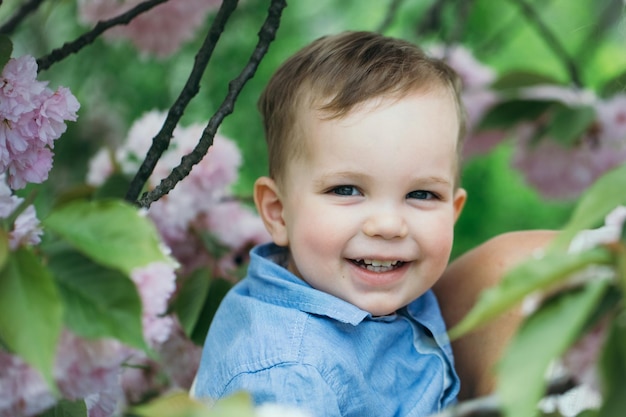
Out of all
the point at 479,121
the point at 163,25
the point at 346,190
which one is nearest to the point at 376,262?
the point at 346,190

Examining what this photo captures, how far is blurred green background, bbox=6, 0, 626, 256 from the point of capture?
2846mm

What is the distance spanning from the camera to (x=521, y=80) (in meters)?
2.01

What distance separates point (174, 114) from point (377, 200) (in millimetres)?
329

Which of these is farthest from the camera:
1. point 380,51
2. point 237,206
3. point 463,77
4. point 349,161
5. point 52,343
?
point 463,77

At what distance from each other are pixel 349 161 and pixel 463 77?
114 centimetres

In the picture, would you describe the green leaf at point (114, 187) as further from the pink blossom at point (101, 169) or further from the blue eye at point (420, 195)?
the blue eye at point (420, 195)

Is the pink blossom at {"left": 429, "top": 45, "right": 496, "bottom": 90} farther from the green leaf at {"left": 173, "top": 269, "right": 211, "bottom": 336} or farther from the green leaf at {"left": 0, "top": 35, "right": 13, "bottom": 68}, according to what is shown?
the green leaf at {"left": 0, "top": 35, "right": 13, "bottom": 68}

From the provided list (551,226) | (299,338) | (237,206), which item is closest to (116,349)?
(299,338)

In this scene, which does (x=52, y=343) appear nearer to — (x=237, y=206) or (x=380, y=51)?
(x=380, y=51)

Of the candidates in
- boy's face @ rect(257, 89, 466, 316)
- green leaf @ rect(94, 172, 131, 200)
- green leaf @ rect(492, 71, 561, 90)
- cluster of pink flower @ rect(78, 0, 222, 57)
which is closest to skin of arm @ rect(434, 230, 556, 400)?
boy's face @ rect(257, 89, 466, 316)

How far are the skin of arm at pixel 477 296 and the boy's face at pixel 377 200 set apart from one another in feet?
0.56

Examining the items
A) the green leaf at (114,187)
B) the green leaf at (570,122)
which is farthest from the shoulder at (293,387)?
the green leaf at (570,122)

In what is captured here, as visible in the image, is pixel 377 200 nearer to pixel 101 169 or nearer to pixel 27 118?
pixel 27 118

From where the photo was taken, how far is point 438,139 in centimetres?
132
